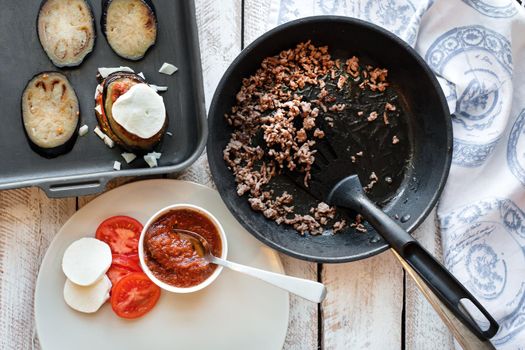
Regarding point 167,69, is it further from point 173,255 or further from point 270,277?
point 270,277

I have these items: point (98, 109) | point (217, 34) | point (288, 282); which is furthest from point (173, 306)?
point (217, 34)

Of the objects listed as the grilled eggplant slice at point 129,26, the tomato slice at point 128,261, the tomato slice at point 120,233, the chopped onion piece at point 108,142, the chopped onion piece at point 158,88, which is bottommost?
the tomato slice at point 128,261

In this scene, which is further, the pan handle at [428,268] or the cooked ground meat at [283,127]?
the cooked ground meat at [283,127]

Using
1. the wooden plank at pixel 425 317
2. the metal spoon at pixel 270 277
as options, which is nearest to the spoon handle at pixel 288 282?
the metal spoon at pixel 270 277

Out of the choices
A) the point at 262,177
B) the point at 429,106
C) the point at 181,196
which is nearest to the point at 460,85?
the point at 429,106

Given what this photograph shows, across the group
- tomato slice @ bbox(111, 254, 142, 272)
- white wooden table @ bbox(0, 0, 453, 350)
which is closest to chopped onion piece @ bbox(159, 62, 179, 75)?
white wooden table @ bbox(0, 0, 453, 350)

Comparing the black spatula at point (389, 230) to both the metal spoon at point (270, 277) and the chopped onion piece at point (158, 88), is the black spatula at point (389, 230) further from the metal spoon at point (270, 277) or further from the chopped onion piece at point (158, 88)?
the chopped onion piece at point (158, 88)
